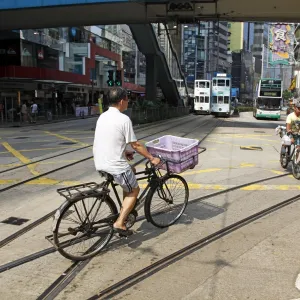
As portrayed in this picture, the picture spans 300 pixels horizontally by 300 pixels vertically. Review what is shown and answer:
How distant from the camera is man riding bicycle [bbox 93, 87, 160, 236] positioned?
443 cm

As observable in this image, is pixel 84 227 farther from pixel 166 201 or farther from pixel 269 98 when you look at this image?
pixel 269 98

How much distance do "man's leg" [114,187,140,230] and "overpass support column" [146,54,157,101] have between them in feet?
93.1

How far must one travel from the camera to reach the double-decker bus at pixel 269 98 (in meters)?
37.9

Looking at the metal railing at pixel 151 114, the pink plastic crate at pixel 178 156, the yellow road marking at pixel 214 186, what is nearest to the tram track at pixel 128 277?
the pink plastic crate at pixel 178 156

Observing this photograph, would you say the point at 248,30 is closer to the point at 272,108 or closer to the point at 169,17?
the point at 272,108

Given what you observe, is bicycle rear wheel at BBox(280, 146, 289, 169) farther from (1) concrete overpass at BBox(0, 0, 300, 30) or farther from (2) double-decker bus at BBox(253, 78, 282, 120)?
(2) double-decker bus at BBox(253, 78, 282, 120)

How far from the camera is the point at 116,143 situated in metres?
4.44

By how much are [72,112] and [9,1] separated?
20144 mm

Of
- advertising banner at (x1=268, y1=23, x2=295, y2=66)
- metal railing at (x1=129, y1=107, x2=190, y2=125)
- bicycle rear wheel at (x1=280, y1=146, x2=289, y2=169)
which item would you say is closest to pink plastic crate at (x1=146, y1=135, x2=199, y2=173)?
bicycle rear wheel at (x1=280, y1=146, x2=289, y2=169)

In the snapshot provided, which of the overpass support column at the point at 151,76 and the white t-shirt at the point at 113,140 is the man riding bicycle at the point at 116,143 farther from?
the overpass support column at the point at 151,76

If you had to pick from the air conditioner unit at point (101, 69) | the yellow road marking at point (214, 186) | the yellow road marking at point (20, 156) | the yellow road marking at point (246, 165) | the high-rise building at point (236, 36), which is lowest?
the yellow road marking at point (20, 156)

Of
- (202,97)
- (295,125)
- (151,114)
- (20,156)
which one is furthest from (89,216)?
(202,97)

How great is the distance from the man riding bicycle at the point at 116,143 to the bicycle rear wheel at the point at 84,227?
0.52ft

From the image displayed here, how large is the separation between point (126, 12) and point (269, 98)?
21065 millimetres
